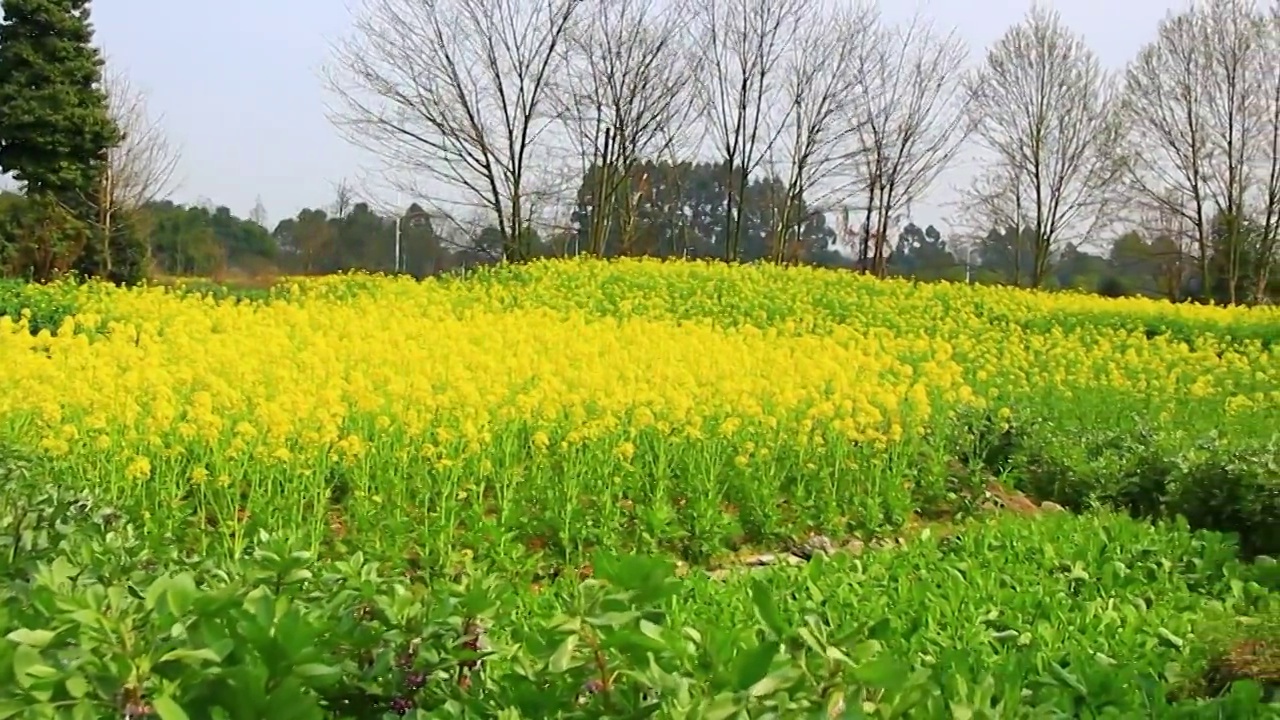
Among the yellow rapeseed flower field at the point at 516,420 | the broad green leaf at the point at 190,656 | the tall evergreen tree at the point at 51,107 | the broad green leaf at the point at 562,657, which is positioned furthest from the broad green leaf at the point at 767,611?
the tall evergreen tree at the point at 51,107

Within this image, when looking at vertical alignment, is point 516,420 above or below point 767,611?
below

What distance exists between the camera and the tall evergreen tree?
2266 centimetres

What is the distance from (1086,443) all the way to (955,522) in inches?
53.3

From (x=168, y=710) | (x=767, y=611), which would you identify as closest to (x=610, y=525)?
(x=767, y=611)

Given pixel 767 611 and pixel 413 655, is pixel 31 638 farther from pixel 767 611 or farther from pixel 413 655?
pixel 767 611

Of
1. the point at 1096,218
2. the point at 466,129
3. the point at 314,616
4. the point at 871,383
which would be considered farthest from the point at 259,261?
the point at 314,616

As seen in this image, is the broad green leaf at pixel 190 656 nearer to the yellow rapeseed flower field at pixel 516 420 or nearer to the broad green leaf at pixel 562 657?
the broad green leaf at pixel 562 657

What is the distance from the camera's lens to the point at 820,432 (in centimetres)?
595

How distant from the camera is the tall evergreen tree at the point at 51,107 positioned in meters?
22.7

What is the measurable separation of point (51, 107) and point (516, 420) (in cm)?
2151

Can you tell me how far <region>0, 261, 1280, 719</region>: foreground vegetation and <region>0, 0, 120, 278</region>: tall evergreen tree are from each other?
1529 centimetres

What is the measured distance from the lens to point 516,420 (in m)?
5.37

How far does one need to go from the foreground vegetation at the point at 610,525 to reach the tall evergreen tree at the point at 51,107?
15288mm

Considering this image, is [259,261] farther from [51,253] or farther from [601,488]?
[601,488]
